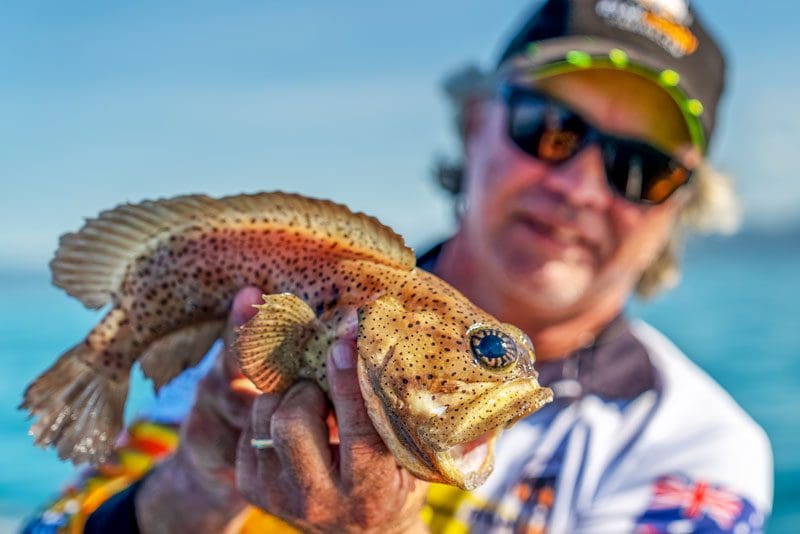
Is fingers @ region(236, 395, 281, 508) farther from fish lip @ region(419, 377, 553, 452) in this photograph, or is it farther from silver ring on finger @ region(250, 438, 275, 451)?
fish lip @ region(419, 377, 553, 452)

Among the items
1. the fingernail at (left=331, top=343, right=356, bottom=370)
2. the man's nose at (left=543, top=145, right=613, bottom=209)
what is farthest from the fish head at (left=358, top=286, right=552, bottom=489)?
the man's nose at (left=543, top=145, right=613, bottom=209)

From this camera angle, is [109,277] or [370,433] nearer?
→ [370,433]

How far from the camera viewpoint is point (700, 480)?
143 inches

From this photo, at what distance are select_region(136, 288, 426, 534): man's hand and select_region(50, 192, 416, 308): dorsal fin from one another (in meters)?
0.21

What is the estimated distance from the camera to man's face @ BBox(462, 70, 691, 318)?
4.05m

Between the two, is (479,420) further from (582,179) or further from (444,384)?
(582,179)

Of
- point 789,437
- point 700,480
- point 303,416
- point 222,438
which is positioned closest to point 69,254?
point 222,438

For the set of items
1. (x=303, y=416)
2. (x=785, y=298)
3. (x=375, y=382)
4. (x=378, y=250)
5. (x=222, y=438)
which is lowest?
(x=785, y=298)

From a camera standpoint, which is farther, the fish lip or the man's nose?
the man's nose

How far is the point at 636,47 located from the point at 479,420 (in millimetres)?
2724

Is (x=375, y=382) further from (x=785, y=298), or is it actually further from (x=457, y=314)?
(x=785, y=298)

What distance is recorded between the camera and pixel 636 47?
161 inches

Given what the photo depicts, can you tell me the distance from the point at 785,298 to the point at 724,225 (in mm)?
23203

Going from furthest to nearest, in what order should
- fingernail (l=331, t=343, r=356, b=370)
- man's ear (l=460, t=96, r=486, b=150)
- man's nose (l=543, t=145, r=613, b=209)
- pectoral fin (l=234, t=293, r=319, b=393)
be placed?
man's ear (l=460, t=96, r=486, b=150)
man's nose (l=543, t=145, r=613, b=209)
pectoral fin (l=234, t=293, r=319, b=393)
fingernail (l=331, t=343, r=356, b=370)
